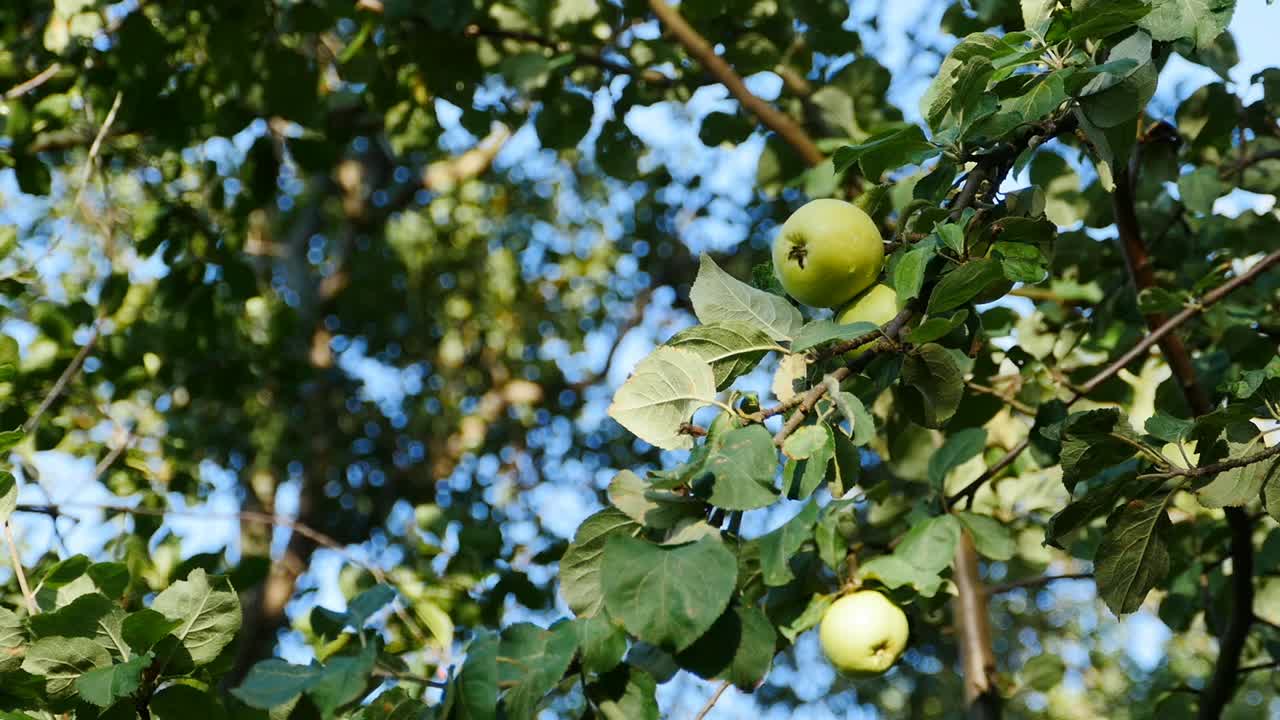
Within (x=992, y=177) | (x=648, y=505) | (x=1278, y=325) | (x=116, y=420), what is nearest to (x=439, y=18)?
(x=116, y=420)

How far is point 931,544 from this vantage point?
1.26m

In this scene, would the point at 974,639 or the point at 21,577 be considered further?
the point at 974,639

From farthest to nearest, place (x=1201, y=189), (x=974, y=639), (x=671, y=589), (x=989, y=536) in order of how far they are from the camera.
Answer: (x=974, y=639) < (x=1201, y=189) < (x=989, y=536) < (x=671, y=589)

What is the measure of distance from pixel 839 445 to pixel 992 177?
13.5 inches

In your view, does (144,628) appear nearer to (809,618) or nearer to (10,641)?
(10,641)

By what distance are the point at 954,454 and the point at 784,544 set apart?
56cm

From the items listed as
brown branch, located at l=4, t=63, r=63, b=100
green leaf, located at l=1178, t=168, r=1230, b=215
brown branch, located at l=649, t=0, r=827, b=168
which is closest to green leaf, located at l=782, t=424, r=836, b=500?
green leaf, located at l=1178, t=168, r=1230, b=215

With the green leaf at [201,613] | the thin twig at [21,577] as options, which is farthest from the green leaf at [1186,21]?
the thin twig at [21,577]

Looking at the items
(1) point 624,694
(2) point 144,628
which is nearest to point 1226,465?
(1) point 624,694

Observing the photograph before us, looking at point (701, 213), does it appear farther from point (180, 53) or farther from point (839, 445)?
point (839, 445)

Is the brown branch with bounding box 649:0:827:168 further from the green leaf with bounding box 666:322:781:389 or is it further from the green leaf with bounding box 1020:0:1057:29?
the green leaf with bounding box 666:322:781:389

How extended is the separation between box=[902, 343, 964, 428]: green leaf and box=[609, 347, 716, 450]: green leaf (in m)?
0.22

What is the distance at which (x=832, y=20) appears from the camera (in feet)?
7.57

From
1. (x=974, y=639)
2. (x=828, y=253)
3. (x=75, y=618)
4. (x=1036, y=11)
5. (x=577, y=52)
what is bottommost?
(x=974, y=639)
